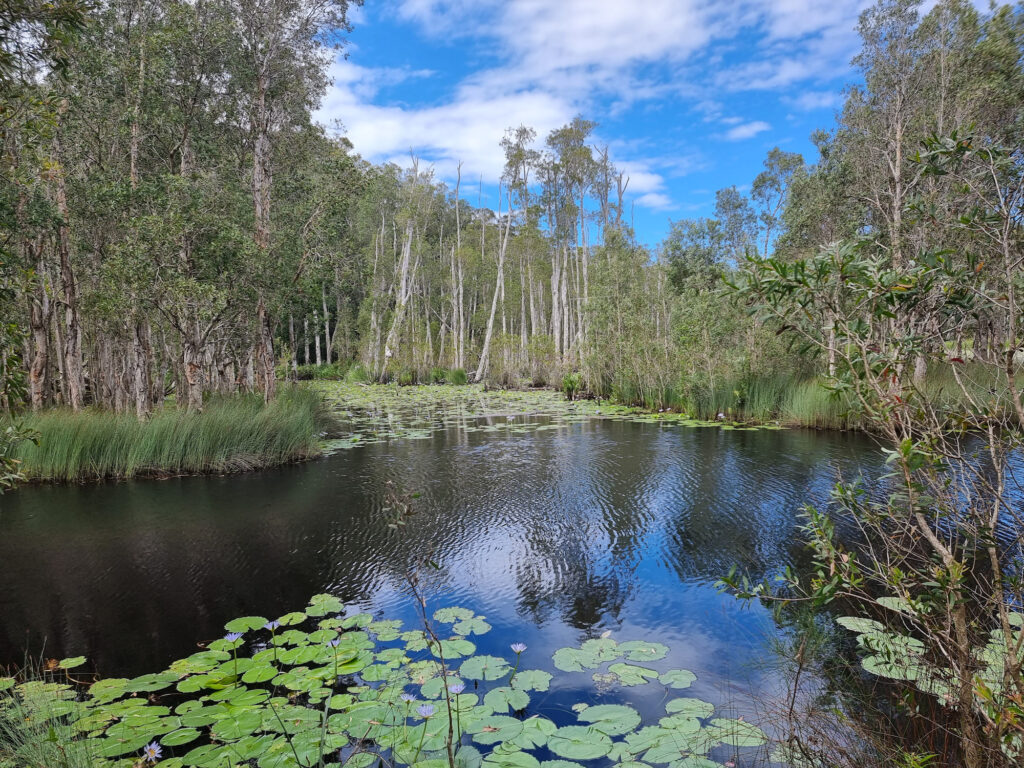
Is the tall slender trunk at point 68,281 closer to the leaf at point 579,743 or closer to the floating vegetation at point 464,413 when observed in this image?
the floating vegetation at point 464,413

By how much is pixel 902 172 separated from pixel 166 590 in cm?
1821

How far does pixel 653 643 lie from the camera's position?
3367mm

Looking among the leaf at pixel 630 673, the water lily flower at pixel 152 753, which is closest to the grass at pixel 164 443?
the water lily flower at pixel 152 753

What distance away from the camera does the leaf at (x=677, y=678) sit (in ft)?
9.45

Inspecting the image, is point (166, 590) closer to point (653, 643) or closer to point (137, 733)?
point (137, 733)

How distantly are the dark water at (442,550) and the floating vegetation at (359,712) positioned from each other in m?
0.29

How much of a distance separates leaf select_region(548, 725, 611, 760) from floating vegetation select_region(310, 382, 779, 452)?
8.67 metres

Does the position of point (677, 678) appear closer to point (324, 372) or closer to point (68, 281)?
point (68, 281)

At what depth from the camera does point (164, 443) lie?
8117 millimetres

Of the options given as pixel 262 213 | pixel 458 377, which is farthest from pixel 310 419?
pixel 458 377

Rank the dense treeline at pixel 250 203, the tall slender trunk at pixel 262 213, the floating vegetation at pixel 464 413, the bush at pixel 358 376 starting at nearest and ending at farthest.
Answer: the dense treeline at pixel 250 203 → the tall slender trunk at pixel 262 213 → the floating vegetation at pixel 464 413 → the bush at pixel 358 376

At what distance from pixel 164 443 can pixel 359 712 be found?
7243 millimetres

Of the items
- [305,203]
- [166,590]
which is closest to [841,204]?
[305,203]

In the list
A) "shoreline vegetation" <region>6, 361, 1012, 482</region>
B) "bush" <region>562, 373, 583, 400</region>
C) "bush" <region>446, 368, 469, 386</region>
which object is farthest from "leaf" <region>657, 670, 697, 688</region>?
"bush" <region>446, 368, 469, 386</region>
